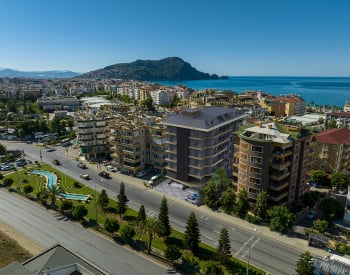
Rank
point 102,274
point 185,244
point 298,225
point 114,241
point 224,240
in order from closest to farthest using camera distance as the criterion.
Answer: point 102,274 → point 224,240 → point 185,244 → point 114,241 → point 298,225

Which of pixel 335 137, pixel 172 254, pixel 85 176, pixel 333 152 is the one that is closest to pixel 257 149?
pixel 172 254

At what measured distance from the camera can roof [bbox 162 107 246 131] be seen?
73.1 metres

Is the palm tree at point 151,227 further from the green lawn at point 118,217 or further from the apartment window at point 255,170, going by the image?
the apartment window at point 255,170

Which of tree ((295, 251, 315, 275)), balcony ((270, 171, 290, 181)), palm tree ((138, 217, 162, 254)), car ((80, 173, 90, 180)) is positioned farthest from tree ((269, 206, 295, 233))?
car ((80, 173, 90, 180))

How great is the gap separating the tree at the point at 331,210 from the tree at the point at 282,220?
9014 millimetres

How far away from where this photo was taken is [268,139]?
2371 inches

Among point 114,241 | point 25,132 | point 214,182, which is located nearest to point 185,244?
point 114,241

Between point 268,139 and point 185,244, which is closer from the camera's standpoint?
point 185,244

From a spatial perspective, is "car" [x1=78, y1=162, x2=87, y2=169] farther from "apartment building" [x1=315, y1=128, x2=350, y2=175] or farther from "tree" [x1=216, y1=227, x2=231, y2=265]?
"apartment building" [x1=315, y1=128, x2=350, y2=175]

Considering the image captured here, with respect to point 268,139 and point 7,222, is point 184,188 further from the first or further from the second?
point 7,222

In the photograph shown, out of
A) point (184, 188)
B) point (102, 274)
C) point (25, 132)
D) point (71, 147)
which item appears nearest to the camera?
point (102, 274)

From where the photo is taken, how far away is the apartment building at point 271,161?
198ft

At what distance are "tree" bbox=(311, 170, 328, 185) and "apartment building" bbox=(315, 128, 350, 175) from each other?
22.2 feet

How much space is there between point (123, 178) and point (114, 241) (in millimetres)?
33528
